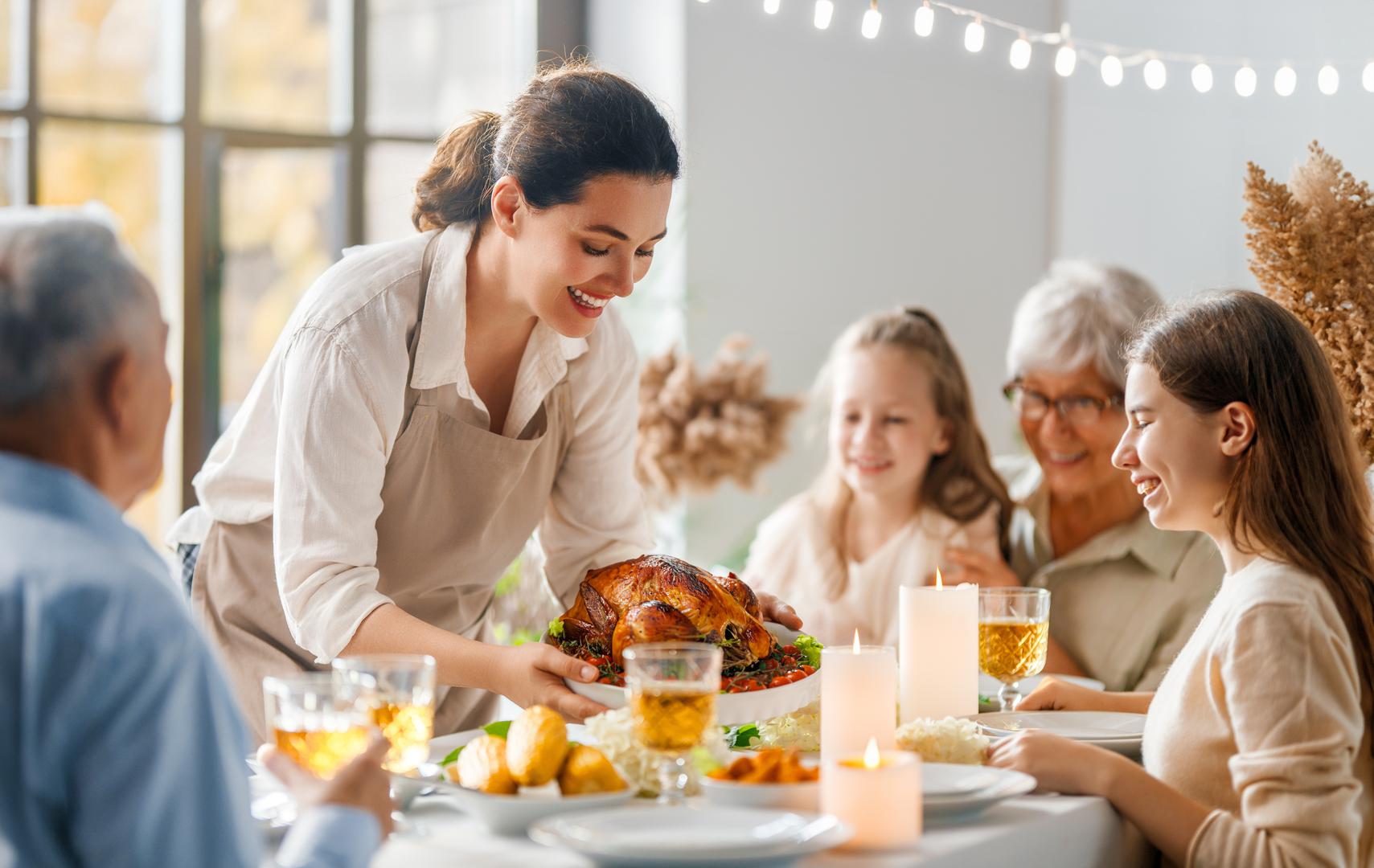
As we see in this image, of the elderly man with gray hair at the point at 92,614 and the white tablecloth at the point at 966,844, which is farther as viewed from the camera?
the white tablecloth at the point at 966,844

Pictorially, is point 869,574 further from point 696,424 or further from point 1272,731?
point 1272,731

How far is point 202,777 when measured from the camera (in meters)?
1.00

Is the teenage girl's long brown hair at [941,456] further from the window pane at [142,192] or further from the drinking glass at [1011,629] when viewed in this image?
the window pane at [142,192]

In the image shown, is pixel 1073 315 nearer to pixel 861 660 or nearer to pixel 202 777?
pixel 861 660

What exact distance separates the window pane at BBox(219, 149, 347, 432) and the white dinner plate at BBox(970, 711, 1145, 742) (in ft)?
8.76

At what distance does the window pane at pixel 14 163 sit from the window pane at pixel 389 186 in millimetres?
927

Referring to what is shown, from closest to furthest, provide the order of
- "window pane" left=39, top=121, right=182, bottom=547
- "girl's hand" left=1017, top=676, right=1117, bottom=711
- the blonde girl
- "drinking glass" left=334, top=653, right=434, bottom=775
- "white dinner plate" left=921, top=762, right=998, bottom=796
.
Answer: "drinking glass" left=334, top=653, right=434, bottom=775, "white dinner plate" left=921, top=762, right=998, bottom=796, "girl's hand" left=1017, top=676, right=1117, bottom=711, the blonde girl, "window pane" left=39, top=121, right=182, bottom=547

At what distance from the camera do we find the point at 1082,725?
1.90 metres

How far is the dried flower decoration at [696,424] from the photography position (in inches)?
143

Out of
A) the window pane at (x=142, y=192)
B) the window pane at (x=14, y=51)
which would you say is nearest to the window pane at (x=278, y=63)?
the window pane at (x=142, y=192)

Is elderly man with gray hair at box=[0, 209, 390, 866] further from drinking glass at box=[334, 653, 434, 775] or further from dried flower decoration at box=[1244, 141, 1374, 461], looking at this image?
dried flower decoration at box=[1244, 141, 1374, 461]

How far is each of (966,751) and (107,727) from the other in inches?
38.6

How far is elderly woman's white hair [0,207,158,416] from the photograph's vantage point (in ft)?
3.35

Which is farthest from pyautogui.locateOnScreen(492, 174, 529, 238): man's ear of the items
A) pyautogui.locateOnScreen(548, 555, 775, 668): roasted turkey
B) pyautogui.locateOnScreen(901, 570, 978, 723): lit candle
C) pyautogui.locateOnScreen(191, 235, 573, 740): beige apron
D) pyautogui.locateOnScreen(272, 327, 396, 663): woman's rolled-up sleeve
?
pyautogui.locateOnScreen(901, 570, 978, 723): lit candle
